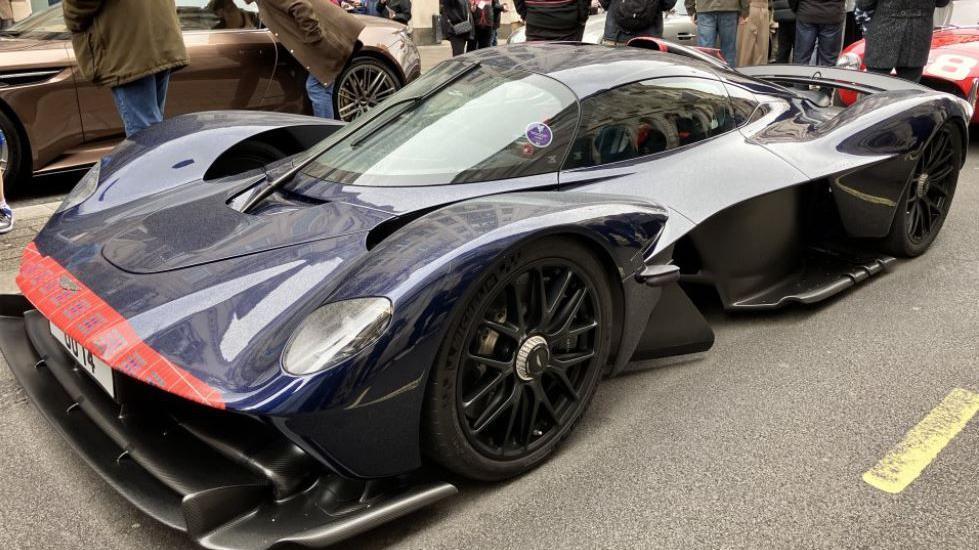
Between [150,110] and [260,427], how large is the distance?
280 centimetres

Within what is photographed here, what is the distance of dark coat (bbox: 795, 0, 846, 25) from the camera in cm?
689

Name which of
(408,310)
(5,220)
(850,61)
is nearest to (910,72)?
(850,61)

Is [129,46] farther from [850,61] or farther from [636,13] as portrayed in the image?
[850,61]

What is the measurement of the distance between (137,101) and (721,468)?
3.34 meters

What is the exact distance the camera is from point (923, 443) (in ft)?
8.23

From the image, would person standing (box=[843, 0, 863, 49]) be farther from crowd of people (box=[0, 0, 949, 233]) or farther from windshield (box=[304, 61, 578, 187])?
windshield (box=[304, 61, 578, 187])

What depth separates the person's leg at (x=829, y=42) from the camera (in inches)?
276

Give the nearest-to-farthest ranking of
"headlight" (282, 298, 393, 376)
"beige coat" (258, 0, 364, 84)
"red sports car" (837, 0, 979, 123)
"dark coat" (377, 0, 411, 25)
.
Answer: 1. "headlight" (282, 298, 393, 376)
2. "beige coat" (258, 0, 364, 84)
3. "red sports car" (837, 0, 979, 123)
4. "dark coat" (377, 0, 411, 25)

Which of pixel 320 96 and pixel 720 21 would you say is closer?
pixel 320 96

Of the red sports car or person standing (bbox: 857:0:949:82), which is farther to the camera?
the red sports car

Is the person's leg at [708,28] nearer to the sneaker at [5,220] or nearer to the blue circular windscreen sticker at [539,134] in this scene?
the blue circular windscreen sticker at [539,134]

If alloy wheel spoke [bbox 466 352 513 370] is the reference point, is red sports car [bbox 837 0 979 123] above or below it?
above

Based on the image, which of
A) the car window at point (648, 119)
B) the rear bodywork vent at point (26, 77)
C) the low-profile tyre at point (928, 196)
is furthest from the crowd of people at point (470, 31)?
the car window at point (648, 119)

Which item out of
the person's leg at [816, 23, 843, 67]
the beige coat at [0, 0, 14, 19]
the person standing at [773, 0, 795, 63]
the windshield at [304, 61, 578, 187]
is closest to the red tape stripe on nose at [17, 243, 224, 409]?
the windshield at [304, 61, 578, 187]
